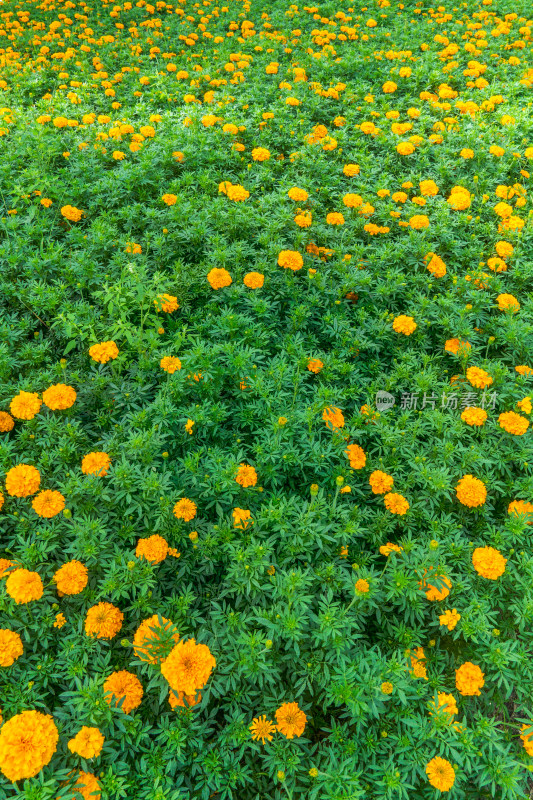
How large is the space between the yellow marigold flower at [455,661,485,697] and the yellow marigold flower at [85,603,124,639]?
1.56 metres

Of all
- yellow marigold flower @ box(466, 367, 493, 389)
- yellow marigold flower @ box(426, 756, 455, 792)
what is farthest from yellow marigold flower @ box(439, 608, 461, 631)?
yellow marigold flower @ box(466, 367, 493, 389)

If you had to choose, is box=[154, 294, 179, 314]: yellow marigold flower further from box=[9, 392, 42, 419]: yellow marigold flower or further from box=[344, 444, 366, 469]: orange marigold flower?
box=[344, 444, 366, 469]: orange marigold flower

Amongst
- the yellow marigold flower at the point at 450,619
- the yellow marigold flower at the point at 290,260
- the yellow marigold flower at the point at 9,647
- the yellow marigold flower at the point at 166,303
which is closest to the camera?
the yellow marigold flower at the point at 9,647

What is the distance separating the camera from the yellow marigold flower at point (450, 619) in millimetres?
2307

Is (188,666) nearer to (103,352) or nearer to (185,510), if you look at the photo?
(185,510)

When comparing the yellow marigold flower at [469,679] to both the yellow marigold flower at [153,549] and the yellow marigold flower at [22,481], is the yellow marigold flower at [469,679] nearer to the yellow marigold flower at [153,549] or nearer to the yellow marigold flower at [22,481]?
the yellow marigold flower at [153,549]

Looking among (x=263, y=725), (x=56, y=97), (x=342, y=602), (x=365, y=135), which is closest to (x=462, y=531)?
(x=342, y=602)

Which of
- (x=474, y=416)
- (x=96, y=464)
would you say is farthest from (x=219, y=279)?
(x=474, y=416)

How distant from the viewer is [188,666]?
1972 mm

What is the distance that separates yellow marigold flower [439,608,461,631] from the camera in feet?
7.57

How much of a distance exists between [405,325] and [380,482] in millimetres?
1238

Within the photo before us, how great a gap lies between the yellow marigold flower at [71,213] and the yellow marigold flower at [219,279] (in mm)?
1324

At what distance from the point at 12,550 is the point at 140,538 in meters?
0.69

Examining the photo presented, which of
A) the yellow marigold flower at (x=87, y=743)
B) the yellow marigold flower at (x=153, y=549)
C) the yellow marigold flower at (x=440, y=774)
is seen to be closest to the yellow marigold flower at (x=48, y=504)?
the yellow marigold flower at (x=153, y=549)
